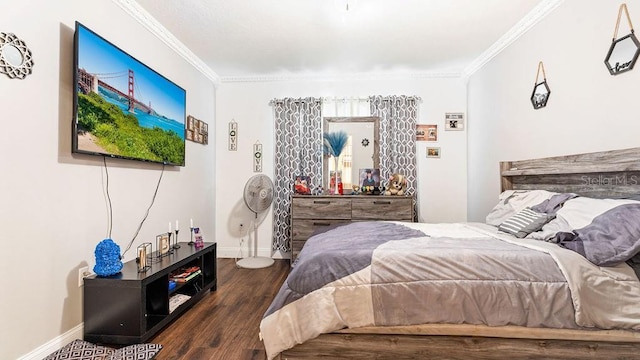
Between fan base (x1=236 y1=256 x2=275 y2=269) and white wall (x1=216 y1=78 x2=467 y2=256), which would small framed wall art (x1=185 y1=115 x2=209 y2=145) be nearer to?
white wall (x1=216 y1=78 x2=467 y2=256)

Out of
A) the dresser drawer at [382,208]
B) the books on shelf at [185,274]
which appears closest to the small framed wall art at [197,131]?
the books on shelf at [185,274]

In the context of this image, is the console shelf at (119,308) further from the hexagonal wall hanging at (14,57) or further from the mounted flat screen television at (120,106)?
the hexagonal wall hanging at (14,57)

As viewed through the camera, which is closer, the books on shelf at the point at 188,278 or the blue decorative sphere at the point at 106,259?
the blue decorative sphere at the point at 106,259

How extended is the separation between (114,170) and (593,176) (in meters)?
3.48

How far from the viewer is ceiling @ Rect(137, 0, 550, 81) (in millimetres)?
2564

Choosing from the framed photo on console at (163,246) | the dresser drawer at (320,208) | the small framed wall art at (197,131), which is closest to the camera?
the framed photo on console at (163,246)

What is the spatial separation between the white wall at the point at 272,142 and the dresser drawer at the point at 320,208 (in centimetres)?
74

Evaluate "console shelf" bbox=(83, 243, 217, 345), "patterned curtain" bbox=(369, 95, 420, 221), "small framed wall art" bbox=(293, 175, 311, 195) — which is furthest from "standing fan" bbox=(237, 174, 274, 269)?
"console shelf" bbox=(83, 243, 217, 345)

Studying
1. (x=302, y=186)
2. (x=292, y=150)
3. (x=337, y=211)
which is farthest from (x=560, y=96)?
(x=292, y=150)

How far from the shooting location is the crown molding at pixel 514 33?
2530mm

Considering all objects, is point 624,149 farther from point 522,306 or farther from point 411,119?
point 411,119

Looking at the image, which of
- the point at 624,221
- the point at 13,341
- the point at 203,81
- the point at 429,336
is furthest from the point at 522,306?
the point at 203,81

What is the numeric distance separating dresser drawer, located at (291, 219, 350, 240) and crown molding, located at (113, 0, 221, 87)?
2.28 m

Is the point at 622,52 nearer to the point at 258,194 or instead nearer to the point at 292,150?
the point at 292,150
